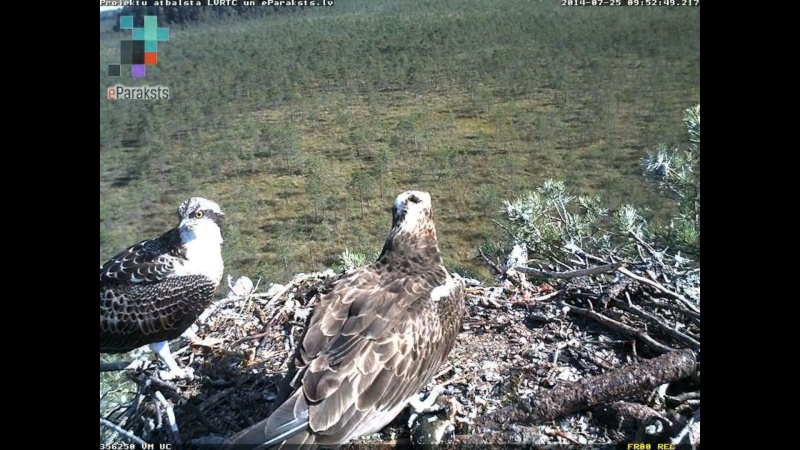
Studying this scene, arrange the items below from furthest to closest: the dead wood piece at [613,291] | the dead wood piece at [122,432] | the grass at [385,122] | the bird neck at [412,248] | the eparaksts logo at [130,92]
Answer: the grass at [385,122]
the eparaksts logo at [130,92]
the dead wood piece at [613,291]
the bird neck at [412,248]
the dead wood piece at [122,432]

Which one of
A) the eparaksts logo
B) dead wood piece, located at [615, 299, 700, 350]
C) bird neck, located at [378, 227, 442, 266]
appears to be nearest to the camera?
dead wood piece, located at [615, 299, 700, 350]

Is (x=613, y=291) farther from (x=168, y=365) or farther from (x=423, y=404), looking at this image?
(x=168, y=365)

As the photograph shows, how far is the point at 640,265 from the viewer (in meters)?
4.59

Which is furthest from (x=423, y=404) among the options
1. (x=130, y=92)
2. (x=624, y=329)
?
(x=130, y=92)

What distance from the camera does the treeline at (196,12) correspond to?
454 cm

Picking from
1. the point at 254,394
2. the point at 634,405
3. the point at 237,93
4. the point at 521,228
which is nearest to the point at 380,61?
the point at 237,93

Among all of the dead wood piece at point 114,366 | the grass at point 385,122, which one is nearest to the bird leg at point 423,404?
the grass at point 385,122

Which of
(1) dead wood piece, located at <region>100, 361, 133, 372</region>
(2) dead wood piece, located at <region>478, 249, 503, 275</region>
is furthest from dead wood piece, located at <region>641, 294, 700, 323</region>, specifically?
(1) dead wood piece, located at <region>100, 361, 133, 372</region>

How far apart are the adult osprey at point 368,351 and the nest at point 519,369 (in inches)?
15.8

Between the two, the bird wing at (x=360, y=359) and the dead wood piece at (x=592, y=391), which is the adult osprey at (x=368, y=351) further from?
the dead wood piece at (x=592, y=391)

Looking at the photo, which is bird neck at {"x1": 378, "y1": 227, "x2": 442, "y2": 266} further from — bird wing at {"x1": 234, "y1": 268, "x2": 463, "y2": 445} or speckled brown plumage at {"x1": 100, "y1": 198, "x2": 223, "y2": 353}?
speckled brown plumage at {"x1": 100, "y1": 198, "x2": 223, "y2": 353}

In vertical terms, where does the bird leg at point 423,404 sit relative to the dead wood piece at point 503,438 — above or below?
above

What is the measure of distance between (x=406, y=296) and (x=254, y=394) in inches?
47.7

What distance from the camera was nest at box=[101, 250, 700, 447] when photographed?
364cm
